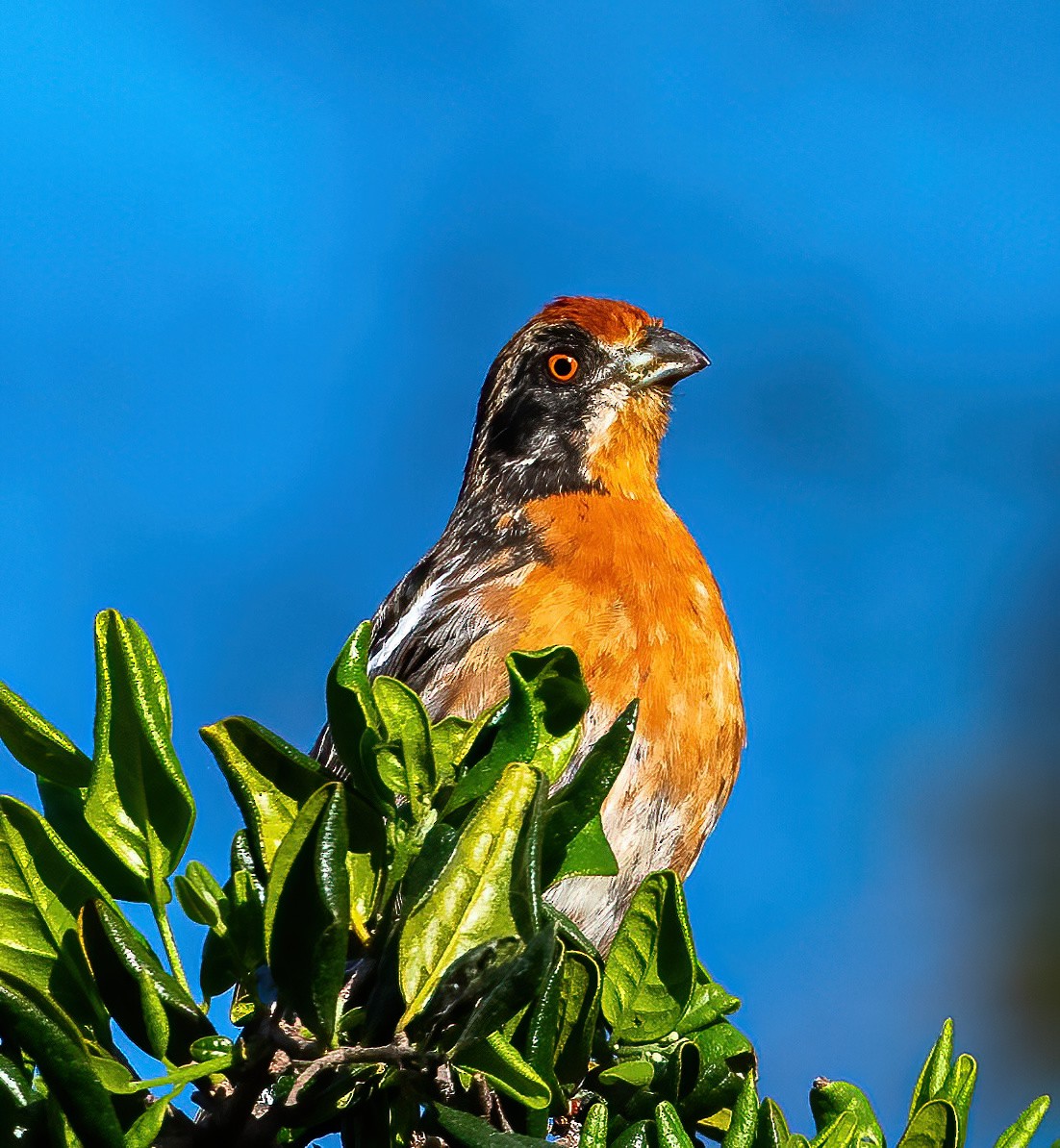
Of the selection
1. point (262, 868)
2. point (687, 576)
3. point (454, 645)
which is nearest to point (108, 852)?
point (262, 868)

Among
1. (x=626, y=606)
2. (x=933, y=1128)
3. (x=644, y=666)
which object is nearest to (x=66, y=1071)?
(x=933, y=1128)

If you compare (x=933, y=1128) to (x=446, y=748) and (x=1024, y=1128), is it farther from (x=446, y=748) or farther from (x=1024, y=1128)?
(x=446, y=748)

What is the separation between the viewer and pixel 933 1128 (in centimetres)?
213

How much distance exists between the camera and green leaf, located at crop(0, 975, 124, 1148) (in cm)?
150

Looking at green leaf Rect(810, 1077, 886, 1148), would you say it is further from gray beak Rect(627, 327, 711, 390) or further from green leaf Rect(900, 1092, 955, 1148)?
gray beak Rect(627, 327, 711, 390)

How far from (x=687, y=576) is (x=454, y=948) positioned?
3.85 m

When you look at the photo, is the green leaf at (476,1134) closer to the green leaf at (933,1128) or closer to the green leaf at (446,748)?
the green leaf at (446,748)

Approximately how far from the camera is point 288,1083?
158cm

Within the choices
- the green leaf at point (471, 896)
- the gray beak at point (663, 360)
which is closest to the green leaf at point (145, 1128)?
the green leaf at point (471, 896)

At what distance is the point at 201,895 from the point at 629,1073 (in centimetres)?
73

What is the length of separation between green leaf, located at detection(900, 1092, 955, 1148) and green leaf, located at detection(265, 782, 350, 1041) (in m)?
1.00

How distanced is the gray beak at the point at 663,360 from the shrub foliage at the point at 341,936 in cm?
437

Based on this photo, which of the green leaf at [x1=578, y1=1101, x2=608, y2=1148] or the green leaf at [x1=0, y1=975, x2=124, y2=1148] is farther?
the green leaf at [x1=578, y1=1101, x2=608, y2=1148]

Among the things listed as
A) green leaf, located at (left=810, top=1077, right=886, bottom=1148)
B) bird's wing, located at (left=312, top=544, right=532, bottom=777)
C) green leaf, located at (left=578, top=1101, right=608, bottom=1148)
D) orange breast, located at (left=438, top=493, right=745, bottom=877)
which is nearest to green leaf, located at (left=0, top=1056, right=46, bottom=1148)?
green leaf, located at (left=578, top=1101, right=608, bottom=1148)
